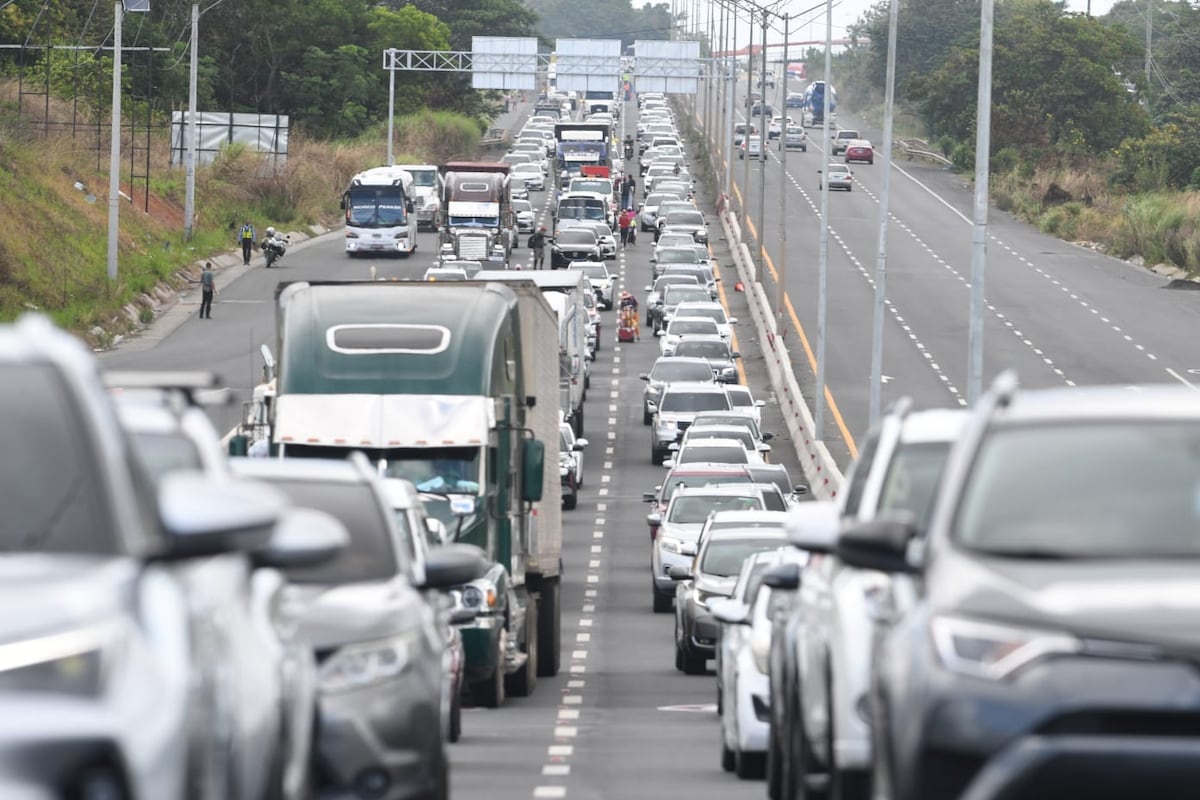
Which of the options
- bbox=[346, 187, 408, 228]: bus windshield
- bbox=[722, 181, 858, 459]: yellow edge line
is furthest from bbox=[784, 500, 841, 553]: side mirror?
bbox=[346, 187, 408, 228]: bus windshield

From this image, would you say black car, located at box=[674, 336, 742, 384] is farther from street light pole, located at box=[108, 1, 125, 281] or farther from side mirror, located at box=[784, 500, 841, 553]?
side mirror, located at box=[784, 500, 841, 553]

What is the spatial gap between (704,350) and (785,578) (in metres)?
46.8

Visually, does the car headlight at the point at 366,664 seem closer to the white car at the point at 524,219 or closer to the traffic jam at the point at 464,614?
the traffic jam at the point at 464,614

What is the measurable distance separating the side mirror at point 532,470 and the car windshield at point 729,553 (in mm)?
3762

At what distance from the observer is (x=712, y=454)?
1684 inches

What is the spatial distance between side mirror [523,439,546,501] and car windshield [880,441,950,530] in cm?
1122

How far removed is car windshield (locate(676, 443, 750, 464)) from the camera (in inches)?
1679

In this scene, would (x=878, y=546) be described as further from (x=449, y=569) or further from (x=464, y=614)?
(x=464, y=614)

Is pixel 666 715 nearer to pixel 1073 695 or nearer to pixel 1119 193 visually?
pixel 1073 695

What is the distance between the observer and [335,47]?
132m

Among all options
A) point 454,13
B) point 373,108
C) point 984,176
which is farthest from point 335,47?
point 984,176

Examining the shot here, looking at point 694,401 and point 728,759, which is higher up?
point 728,759

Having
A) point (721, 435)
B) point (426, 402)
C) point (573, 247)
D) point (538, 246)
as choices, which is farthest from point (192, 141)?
point (426, 402)

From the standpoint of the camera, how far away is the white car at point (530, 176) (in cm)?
12050
